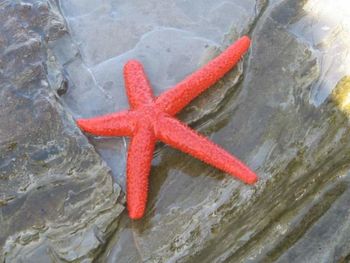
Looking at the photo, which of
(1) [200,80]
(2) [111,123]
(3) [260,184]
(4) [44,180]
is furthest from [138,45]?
(3) [260,184]

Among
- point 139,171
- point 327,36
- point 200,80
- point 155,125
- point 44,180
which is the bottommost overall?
point 44,180

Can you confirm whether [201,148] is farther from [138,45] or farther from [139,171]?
[138,45]

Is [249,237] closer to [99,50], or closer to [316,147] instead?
[316,147]

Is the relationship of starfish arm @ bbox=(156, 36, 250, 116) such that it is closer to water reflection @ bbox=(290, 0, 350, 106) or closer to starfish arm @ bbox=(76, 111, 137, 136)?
starfish arm @ bbox=(76, 111, 137, 136)

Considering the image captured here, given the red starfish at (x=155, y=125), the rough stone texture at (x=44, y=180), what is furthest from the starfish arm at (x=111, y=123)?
the rough stone texture at (x=44, y=180)

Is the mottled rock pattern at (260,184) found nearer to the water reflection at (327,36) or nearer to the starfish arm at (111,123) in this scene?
the water reflection at (327,36)

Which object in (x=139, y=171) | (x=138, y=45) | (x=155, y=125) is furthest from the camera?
(x=138, y=45)

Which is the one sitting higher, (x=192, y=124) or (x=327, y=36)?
(x=327, y=36)

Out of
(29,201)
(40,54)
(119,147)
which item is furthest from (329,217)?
(40,54)
